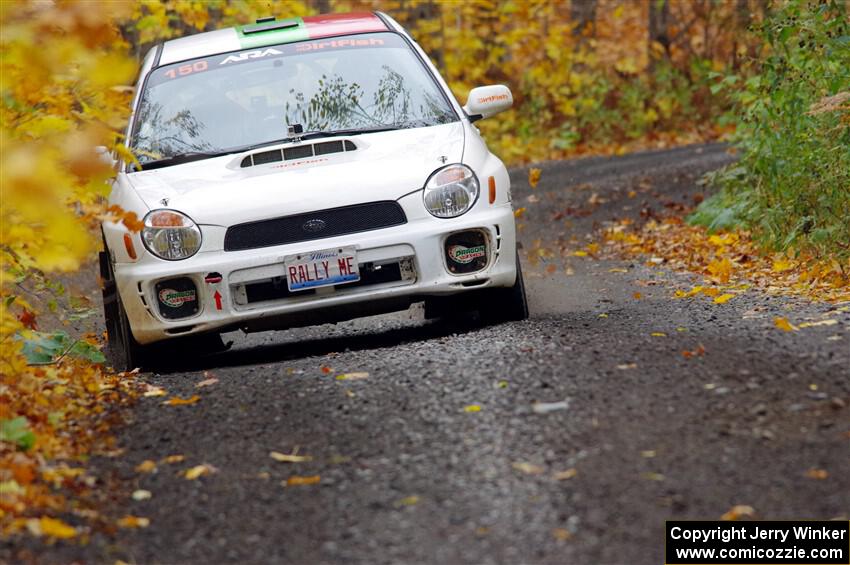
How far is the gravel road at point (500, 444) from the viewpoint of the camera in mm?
3768

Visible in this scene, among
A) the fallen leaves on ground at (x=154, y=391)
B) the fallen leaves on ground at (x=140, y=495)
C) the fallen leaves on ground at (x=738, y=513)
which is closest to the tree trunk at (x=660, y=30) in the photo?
the fallen leaves on ground at (x=154, y=391)

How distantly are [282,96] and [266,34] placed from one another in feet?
2.73

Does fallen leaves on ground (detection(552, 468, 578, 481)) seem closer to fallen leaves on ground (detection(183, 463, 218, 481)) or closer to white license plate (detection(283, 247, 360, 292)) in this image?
fallen leaves on ground (detection(183, 463, 218, 481))

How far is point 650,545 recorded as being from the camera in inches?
140

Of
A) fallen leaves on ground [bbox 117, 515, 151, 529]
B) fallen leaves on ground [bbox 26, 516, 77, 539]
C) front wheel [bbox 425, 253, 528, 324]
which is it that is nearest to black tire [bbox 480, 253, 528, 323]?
front wheel [bbox 425, 253, 528, 324]

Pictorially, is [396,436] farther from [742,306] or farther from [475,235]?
[742,306]

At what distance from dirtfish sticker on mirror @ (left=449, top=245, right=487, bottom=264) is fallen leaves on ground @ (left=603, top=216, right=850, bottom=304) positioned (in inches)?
65.7

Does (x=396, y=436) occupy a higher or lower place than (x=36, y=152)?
lower

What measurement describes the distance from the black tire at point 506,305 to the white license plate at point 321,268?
2.92 ft

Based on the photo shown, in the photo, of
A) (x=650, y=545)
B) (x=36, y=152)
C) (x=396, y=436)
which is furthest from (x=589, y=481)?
(x=36, y=152)

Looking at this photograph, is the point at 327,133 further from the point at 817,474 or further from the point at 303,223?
the point at 817,474

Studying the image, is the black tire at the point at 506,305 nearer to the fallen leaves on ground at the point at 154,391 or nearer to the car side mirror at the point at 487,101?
the car side mirror at the point at 487,101

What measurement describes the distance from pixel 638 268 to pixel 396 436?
613 cm

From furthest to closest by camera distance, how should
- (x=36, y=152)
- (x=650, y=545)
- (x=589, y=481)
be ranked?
(x=36, y=152) < (x=589, y=481) < (x=650, y=545)
